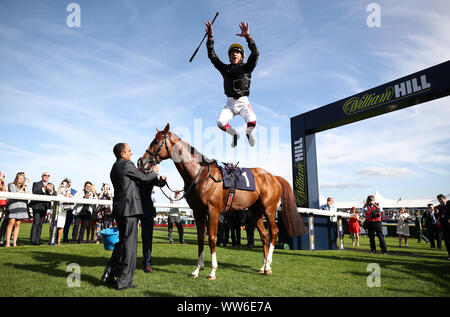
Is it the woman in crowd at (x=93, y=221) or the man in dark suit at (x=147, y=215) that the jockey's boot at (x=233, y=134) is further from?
the woman in crowd at (x=93, y=221)

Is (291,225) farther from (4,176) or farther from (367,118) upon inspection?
(4,176)

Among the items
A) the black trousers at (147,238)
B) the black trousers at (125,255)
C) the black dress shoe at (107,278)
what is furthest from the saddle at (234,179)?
the black dress shoe at (107,278)

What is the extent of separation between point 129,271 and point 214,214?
186 cm

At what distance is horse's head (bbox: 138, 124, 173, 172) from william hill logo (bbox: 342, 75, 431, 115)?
24.9ft

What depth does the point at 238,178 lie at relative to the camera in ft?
19.2

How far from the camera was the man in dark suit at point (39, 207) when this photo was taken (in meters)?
8.40

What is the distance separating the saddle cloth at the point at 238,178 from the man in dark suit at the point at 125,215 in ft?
5.84

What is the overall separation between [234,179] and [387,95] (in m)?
→ 6.67

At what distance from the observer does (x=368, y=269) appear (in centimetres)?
607

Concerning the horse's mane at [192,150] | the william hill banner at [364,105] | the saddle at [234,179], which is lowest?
the saddle at [234,179]

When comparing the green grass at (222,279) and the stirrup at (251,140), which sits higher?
the stirrup at (251,140)

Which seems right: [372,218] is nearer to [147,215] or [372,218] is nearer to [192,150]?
[192,150]
